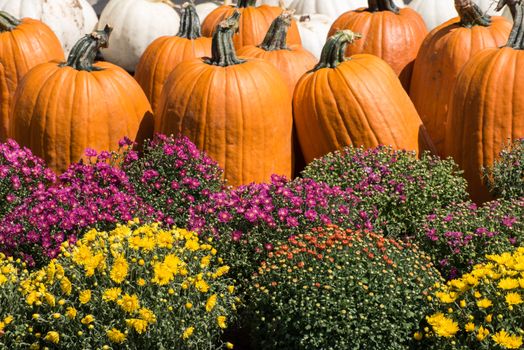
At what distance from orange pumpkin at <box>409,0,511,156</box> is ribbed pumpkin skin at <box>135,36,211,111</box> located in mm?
1327

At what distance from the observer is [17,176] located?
13.2 feet

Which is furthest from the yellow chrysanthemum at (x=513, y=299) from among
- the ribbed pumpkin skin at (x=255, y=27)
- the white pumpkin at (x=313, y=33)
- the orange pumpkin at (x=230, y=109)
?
the white pumpkin at (x=313, y=33)

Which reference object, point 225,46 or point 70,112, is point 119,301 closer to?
point 70,112

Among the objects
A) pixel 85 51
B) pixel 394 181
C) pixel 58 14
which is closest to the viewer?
pixel 394 181

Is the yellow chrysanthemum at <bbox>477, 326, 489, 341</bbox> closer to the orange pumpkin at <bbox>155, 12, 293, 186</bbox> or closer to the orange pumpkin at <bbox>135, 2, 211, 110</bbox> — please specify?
the orange pumpkin at <bbox>155, 12, 293, 186</bbox>

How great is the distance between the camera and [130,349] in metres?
2.89

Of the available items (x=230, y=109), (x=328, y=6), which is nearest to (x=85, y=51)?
(x=230, y=109)

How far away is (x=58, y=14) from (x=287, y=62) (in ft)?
8.50

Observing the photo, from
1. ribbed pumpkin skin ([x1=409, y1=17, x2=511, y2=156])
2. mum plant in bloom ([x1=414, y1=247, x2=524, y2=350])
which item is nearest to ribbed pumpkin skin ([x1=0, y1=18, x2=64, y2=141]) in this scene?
ribbed pumpkin skin ([x1=409, y1=17, x2=511, y2=156])

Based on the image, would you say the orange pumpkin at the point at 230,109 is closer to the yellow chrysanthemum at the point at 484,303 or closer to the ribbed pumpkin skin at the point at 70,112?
the ribbed pumpkin skin at the point at 70,112

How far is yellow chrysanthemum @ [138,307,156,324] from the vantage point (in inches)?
112

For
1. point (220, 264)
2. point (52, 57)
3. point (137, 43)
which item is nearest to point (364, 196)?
point (220, 264)

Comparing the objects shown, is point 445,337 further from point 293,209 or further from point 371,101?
point 371,101

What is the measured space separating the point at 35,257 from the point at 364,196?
4.95ft
